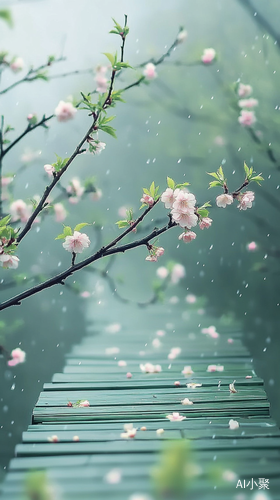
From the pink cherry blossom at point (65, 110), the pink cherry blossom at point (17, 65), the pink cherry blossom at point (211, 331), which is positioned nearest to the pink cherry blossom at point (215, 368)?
the pink cherry blossom at point (211, 331)

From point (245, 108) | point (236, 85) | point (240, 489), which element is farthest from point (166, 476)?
point (245, 108)

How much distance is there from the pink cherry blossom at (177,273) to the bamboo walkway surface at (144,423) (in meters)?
1.31

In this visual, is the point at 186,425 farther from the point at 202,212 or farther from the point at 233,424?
the point at 202,212

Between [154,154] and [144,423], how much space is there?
2.64 metres

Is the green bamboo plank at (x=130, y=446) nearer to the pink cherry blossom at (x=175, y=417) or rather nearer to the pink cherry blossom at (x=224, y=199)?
the pink cherry blossom at (x=175, y=417)

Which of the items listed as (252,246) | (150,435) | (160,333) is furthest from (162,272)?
(150,435)

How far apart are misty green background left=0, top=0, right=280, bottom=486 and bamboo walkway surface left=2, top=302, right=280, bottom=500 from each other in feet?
4.17

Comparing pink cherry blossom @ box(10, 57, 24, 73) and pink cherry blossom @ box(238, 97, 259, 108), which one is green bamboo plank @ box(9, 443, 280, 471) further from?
pink cherry blossom @ box(238, 97, 259, 108)

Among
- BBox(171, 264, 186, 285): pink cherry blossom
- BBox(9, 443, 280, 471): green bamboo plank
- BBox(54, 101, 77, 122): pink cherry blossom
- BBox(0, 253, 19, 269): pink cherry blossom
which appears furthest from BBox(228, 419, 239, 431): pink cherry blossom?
BBox(171, 264, 186, 285): pink cherry blossom

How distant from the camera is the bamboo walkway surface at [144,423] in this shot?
805 millimetres

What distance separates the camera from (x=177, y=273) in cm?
328

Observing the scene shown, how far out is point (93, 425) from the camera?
1.10m

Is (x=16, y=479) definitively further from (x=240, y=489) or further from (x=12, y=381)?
(x=12, y=381)

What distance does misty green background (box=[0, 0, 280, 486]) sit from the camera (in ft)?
9.70
